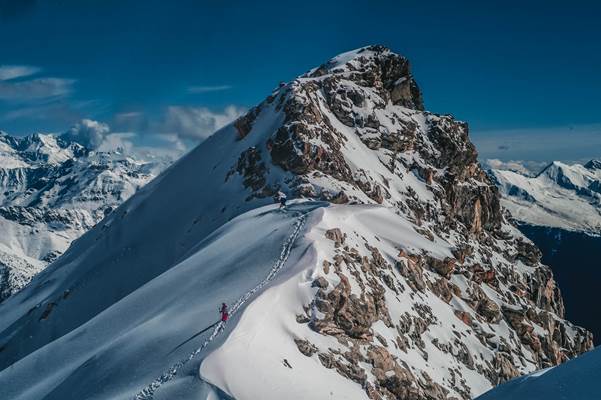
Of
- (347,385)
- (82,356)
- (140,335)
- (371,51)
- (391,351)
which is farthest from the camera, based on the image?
(371,51)

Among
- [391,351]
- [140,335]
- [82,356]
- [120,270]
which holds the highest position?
[140,335]

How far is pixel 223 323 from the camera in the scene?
32.4m

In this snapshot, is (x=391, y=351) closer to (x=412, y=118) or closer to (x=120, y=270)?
(x=120, y=270)

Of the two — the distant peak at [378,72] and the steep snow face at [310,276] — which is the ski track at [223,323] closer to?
the steep snow face at [310,276]

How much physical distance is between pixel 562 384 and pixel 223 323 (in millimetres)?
21046

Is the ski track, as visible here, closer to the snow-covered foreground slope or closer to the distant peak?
the snow-covered foreground slope

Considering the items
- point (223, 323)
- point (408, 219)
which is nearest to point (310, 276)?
point (223, 323)

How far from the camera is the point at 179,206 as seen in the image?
312 ft

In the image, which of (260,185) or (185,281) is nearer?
(185,281)

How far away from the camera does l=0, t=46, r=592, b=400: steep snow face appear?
107 ft

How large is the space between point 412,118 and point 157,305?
278 ft

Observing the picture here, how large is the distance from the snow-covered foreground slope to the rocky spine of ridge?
17.3m

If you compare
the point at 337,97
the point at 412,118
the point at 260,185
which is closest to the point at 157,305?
the point at 260,185

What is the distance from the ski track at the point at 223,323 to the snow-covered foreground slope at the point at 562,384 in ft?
56.0
